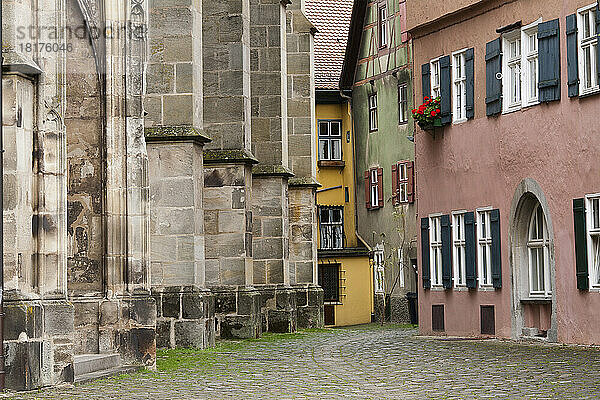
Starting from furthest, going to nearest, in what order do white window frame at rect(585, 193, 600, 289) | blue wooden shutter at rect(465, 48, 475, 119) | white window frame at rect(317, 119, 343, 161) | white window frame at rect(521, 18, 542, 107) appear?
white window frame at rect(317, 119, 343, 161) → blue wooden shutter at rect(465, 48, 475, 119) → white window frame at rect(521, 18, 542, 107) → white window frame at rect(585, 193, 600, 289)

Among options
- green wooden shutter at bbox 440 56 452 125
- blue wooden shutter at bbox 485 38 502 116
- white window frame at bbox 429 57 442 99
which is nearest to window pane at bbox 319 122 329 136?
white window frame at bbox 429 57 442 99

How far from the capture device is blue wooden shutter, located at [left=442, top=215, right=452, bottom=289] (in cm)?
2464

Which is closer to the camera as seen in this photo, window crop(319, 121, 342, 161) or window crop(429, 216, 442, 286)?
window crop(429, 216, 442, 286)

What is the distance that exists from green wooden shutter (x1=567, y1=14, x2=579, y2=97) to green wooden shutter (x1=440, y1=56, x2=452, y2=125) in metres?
4.62

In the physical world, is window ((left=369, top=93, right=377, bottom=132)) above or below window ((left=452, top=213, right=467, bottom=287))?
above

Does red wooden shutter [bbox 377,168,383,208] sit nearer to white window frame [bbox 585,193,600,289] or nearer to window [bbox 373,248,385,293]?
window [bbox 373,248,385,293]

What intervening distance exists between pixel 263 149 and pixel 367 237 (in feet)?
54.5

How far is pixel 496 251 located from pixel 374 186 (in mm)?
18817

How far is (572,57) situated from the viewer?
2002 centimetres

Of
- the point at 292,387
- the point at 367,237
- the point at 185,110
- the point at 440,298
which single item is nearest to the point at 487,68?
the point at 440,298

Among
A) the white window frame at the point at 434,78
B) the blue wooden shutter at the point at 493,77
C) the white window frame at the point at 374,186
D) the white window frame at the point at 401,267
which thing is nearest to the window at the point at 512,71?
the blue wooden shutter at the point at 493,77

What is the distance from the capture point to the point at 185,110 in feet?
62.7

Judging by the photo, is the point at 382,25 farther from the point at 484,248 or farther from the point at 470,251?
the point at 484,248

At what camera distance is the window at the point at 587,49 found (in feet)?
64.1
